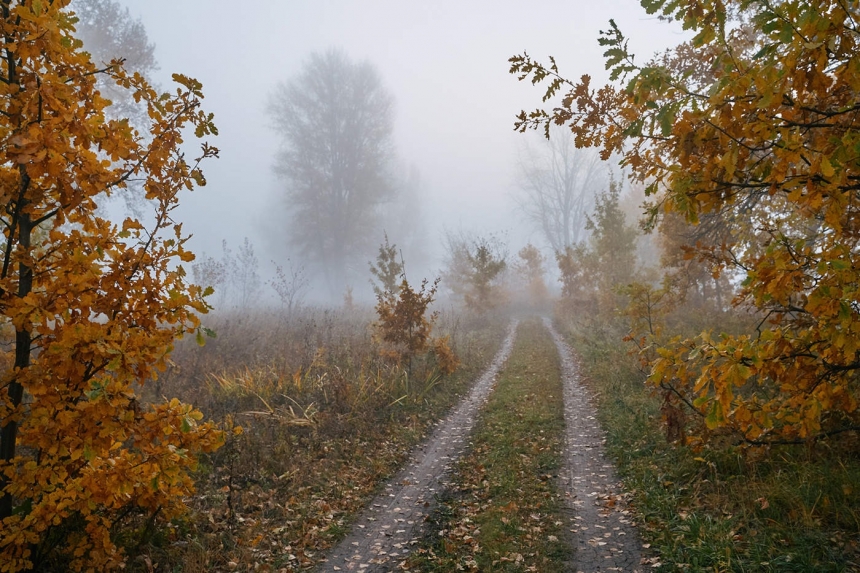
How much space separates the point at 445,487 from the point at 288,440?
2.89 m

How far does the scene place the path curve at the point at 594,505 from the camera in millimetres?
4613

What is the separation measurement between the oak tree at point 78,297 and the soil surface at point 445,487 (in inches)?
94.2

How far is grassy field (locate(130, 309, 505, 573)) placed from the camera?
5133 millimetres

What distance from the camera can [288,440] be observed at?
25.7 ft

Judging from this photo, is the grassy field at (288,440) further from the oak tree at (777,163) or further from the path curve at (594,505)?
the oak tree at (777,163)

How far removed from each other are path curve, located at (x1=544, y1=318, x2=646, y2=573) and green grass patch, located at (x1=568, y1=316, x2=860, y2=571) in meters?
0.22

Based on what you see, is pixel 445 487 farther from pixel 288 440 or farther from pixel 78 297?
pixel 78 297

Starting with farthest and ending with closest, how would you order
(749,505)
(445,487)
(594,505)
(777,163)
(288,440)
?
(288,440), (445,487), (594,505), (749,505), (777,163)

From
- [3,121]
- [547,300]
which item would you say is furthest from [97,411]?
[547,300]

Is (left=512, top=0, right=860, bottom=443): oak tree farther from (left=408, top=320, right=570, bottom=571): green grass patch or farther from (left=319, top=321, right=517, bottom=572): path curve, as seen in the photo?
(left=319, top=321, right=517, bottom=572): path curve

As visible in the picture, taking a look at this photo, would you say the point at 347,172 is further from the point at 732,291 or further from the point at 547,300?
the point at 732,291

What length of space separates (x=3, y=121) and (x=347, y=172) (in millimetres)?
32822

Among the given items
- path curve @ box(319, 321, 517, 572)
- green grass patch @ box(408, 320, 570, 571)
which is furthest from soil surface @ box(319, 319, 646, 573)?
green grass patch @ box(408, 320, 570, 571)

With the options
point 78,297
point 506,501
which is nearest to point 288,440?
point 506,501
